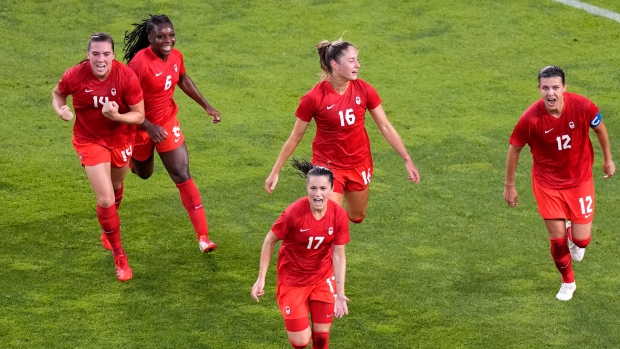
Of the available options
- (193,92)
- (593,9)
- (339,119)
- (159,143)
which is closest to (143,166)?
(159,143)

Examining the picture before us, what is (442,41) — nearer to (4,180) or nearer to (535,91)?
(535,91)

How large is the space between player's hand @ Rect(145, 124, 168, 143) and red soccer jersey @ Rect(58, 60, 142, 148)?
10.1 inches

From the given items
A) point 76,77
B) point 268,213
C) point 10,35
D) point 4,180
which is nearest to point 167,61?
point 76,77

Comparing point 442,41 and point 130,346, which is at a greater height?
point 442,41

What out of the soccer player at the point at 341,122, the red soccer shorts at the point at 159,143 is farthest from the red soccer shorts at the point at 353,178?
the red soccer shorts at the point at 159,143

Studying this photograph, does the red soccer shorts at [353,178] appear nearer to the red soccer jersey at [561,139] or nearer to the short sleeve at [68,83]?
the red soccer jersey at [561,139]

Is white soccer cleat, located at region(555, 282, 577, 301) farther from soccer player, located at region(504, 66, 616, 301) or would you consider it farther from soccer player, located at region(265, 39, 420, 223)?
soccer player, located at region(265, 39, 420, 223)

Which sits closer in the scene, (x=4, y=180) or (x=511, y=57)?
(x=4, y=180)

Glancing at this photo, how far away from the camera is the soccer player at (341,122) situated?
9.39 metres

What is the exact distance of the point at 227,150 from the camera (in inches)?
525

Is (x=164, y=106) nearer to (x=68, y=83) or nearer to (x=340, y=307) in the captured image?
(x=68, y=83)

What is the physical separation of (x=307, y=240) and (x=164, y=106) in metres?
2.92

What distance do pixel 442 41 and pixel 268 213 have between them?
19.8 ft

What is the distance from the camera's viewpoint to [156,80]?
1044 centimetres
